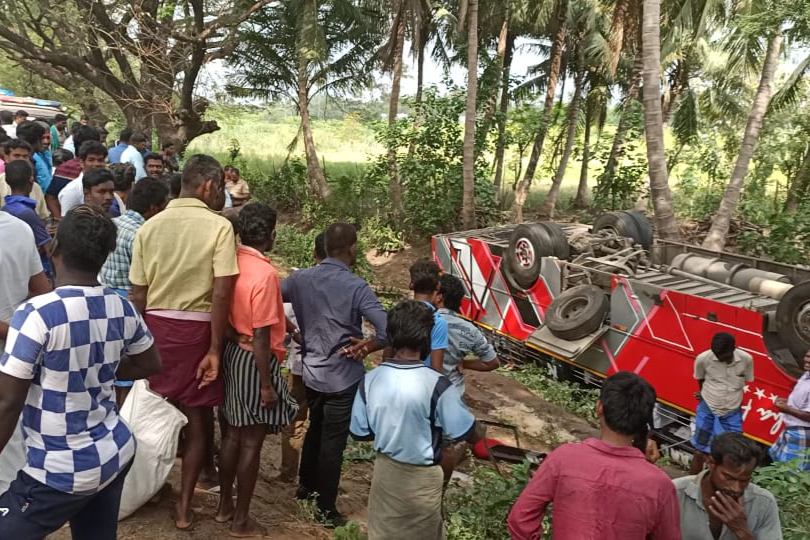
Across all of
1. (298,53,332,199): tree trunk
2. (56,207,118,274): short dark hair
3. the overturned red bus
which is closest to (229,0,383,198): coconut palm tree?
(298,53,332,199): tree trunk

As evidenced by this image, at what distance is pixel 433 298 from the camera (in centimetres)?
376

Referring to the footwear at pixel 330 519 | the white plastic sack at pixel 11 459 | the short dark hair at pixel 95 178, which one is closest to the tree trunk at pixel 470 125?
the short dark hair at pixel 95 178

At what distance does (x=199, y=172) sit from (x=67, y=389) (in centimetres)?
130

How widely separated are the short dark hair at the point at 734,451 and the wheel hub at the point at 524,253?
5681 mm

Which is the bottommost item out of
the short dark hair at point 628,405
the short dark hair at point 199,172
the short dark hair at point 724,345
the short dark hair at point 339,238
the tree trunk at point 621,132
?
the short dark hair at point 724,345

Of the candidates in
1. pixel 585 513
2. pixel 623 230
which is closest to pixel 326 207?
pixel 623 230


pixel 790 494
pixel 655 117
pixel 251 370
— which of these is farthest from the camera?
pixel 655 117

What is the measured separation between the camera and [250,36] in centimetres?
1664

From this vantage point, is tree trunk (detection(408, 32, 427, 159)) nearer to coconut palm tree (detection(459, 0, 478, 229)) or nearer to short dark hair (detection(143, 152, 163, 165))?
coconut palm tree (detection(459, 0, 478, 229))

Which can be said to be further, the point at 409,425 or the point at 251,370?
the point at 251,370

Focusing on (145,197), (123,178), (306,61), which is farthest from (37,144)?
(306,61)

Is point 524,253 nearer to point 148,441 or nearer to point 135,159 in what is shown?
point 135,159

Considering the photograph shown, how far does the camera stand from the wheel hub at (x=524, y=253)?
827 centimetres

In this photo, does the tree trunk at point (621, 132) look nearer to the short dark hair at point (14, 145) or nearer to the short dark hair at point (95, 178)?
the short dark hair at point (14, 145)
